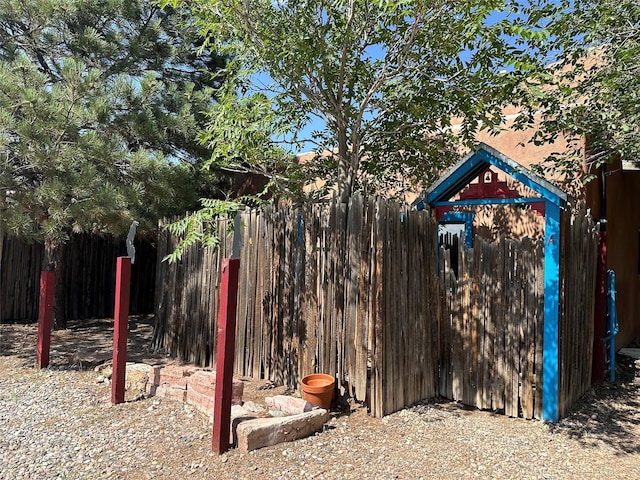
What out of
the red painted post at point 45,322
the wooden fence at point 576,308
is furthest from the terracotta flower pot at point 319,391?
the red painted post at point 45,322

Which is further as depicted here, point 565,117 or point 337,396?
point 565,117

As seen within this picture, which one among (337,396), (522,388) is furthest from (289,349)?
(522,388)

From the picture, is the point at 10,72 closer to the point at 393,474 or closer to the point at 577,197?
the point at 393,474

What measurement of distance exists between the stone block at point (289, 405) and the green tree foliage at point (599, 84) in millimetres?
3895

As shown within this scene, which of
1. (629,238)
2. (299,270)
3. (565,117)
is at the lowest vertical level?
(299,270)

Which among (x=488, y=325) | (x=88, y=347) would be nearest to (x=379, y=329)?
(x=488, y=325)

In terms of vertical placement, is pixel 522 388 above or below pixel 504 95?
below

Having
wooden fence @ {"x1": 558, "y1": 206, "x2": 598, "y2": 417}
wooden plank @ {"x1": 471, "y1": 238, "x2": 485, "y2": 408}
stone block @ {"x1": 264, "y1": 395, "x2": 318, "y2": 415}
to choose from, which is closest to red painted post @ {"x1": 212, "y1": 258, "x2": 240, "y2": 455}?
stone block @ {"x1": 264, "y1": 395, "x2": 318, "y2": 415}

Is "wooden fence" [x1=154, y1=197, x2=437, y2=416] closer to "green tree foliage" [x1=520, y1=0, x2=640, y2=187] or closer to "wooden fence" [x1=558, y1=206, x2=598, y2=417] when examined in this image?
"wooden fence" [x1=558, y1=206, x2=598, y2=417]

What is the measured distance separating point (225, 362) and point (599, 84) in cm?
563

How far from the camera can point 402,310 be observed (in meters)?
4.81

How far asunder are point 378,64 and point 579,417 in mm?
4781

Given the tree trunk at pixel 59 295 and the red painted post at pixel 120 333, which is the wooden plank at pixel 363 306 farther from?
the tree trunk at pixel 59 295

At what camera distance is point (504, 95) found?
5.48 metres
